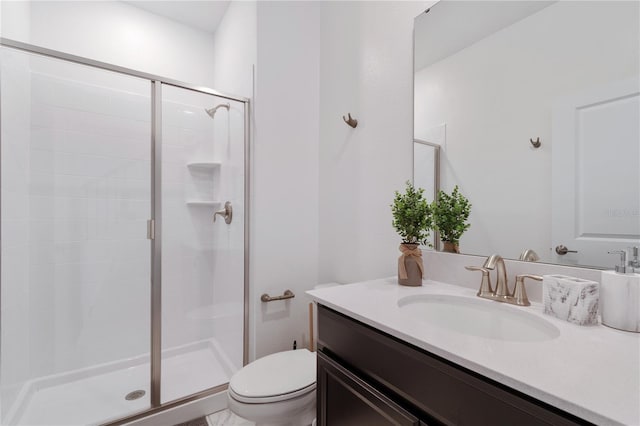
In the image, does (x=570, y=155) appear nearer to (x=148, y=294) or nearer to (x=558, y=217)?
(x=558, y=217)

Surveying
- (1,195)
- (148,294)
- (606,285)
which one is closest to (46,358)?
(148,294)

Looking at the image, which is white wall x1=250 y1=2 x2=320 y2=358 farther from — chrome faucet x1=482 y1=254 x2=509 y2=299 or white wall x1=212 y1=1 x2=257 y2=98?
chrome faucet x1=482 y1=254 x2=509 y2=299

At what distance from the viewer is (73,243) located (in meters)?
1.67

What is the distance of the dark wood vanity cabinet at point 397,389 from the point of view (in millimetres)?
514

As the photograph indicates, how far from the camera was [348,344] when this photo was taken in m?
0.87

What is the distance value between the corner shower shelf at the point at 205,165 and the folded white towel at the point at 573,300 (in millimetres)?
1909

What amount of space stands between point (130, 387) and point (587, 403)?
209 centimetres

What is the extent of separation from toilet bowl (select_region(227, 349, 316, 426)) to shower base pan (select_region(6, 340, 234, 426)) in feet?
2.20

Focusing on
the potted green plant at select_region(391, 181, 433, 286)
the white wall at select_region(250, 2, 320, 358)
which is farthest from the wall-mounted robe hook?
the potted green plant at select_region(391, 181, 433, 286)

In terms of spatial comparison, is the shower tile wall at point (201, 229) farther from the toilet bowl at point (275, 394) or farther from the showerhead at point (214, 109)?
the toilet bowl at point (275, 394)

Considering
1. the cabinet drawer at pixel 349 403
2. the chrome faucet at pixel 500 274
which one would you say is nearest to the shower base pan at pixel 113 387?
the cabinet drawer at pixel 349 403

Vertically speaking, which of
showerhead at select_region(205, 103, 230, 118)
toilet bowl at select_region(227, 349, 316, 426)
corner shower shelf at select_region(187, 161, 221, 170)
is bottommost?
toilet bowl at select_region(227, 349, 316, 426)

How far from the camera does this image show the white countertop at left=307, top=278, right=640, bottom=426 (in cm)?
42

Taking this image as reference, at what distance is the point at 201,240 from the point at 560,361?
1.91m
